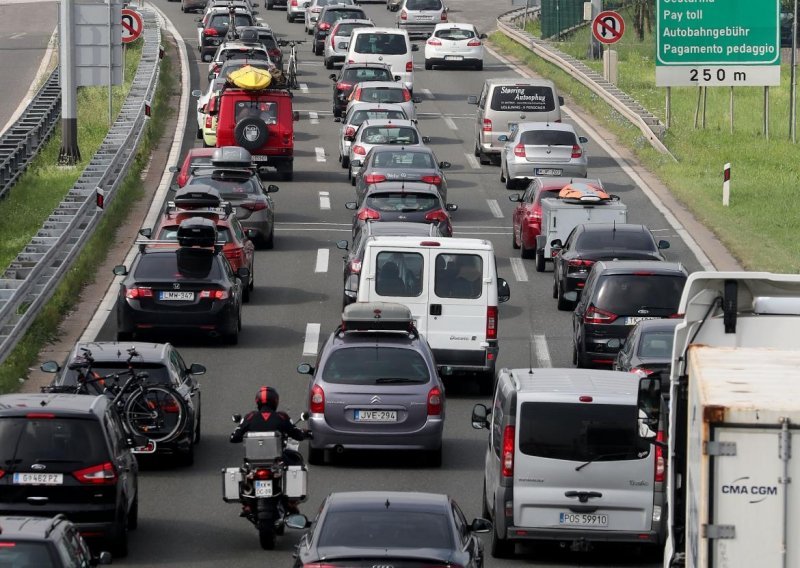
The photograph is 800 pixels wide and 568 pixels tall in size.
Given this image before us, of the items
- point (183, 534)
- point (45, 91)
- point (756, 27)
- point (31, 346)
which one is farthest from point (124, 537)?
point (45, 91)

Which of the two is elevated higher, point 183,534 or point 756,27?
point 756,27

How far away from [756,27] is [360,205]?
1611 centimetres

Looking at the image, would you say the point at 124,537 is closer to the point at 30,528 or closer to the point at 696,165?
the point at 30,528

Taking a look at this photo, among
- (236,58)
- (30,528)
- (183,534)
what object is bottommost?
(183,534)

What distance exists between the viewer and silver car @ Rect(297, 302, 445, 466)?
20109mm

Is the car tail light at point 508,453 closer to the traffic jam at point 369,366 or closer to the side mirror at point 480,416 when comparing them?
the traffic jam at point 369,366

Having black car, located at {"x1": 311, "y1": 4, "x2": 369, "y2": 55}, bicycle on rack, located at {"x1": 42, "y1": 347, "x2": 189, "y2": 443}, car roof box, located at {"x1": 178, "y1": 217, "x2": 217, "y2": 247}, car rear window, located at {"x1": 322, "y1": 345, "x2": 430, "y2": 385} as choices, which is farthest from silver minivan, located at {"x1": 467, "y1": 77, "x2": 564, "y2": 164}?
bicycle on rack, located at {"x1": 42, "y1": 347, "x2": 189, "y2": 443}

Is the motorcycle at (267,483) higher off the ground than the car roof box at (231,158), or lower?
→ lower

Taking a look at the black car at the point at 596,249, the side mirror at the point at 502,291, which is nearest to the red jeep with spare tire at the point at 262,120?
the black car at the point at 596,249

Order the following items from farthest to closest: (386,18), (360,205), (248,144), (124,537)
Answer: (386,18) < (248,144) < (360,205) < (124,537)

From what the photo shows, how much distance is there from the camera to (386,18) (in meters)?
79.2

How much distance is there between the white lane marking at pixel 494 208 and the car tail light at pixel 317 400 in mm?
19296

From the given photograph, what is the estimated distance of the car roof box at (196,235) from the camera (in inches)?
1077

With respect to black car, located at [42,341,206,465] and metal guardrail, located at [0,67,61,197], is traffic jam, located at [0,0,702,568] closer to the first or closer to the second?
black car, located at [42,341,206,465]
